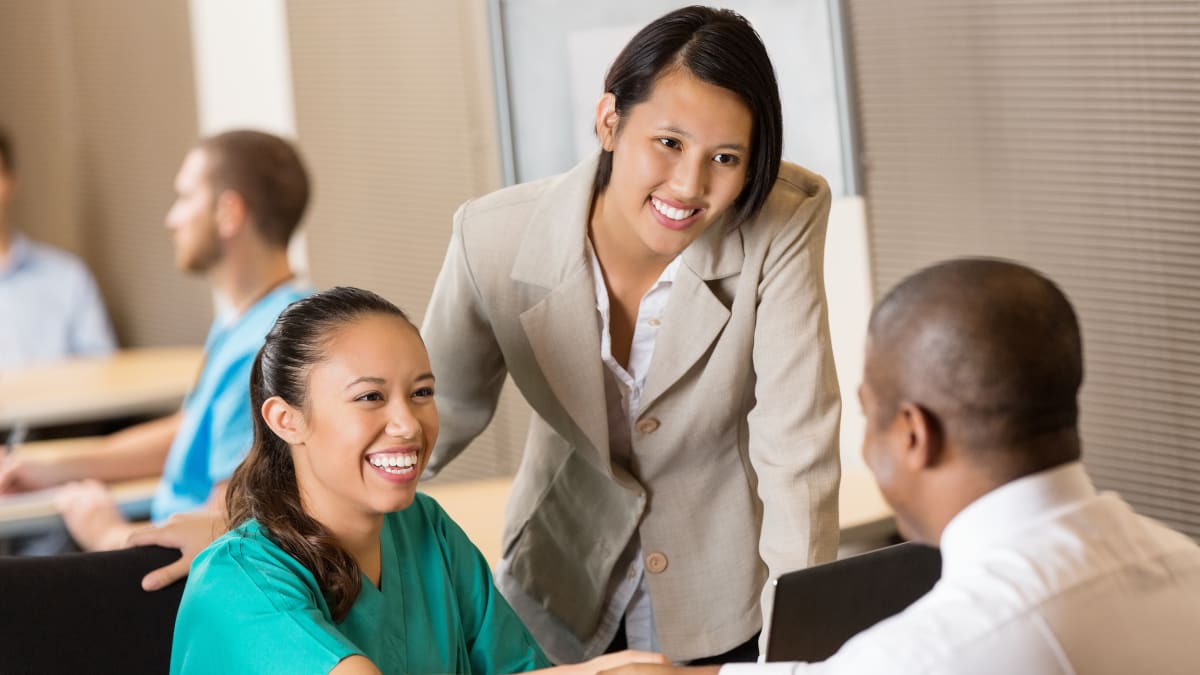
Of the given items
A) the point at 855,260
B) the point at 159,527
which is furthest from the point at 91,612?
the point at 855,260

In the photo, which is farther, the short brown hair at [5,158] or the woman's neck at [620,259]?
the short brown hair at [5,158]

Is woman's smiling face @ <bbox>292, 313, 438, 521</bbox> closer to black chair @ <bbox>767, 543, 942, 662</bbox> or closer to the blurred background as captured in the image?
black chair @ <bbox>767, 543, 942, 662</bbox>

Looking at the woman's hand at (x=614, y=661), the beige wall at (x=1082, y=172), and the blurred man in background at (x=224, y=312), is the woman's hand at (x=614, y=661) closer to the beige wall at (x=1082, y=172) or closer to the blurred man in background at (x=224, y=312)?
the blurred man in background at (x=224, y=312)

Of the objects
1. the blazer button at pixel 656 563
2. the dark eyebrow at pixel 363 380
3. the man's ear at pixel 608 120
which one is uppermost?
the man's ear at pixel 608 120

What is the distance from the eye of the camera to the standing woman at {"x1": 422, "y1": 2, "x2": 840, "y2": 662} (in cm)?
152

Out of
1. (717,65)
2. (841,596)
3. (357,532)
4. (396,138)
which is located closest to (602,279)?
(717,65)

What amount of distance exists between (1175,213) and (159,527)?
5.73ft

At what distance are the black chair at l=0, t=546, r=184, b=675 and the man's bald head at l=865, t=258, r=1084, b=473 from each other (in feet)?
2.88

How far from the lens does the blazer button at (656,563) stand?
1.73 meters

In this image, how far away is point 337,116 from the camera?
4.07m

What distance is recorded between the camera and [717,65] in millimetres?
1475

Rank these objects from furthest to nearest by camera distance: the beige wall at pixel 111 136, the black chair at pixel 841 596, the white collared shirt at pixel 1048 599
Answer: the beige wall at pixel 111 136 < the black chair at pixel 841 596 < the white collared shirt at pixel 1048 599

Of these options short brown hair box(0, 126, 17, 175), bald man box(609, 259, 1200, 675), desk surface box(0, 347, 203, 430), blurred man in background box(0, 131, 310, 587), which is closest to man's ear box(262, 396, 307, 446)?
bald man box(609, 259, 1200, 675)

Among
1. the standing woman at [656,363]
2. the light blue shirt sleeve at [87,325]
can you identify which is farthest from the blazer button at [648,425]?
the light blue shirt sleeve at [87,325]
